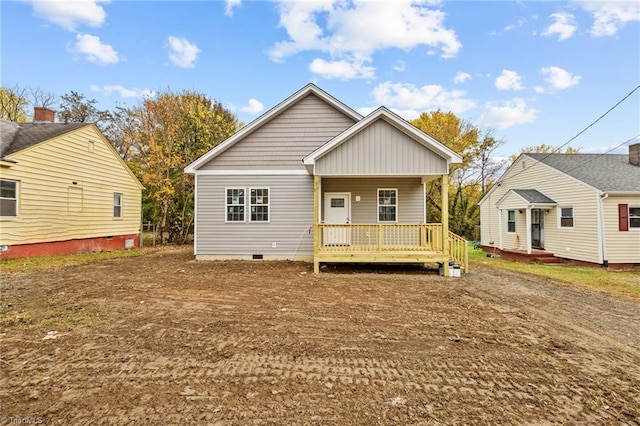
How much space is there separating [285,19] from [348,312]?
43.9ft

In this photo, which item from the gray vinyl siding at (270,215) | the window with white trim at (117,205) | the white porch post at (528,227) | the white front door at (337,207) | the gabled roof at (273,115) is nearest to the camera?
the gabled roof at (273,115)

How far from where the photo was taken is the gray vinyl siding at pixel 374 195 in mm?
11688

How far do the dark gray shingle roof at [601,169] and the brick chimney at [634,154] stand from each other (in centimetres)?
21

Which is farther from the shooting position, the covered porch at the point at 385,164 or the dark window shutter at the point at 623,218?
the dark window shutter at the point at 623,218

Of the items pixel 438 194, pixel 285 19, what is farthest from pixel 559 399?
pixel 438 194

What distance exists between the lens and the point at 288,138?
11617 millimetres

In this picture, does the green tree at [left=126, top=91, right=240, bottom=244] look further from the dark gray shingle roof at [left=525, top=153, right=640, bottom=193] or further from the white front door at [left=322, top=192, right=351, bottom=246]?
the dark gray shingle roof at [left=525, top=153, right=640, bottom=193]

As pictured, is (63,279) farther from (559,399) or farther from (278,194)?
(559,399)

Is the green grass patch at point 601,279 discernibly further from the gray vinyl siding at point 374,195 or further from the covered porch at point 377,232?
the gray vinyl siding at point 374,195

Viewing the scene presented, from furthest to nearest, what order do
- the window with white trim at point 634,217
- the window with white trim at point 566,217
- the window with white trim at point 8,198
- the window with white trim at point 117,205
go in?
1. the window with white trim at point 117,205
2. the window with white trim at point 566,217
3. the window with white trim at point 634,217
4. the window with white trim at point 8,198

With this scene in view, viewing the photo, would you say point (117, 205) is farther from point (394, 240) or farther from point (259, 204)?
point (394, 240)

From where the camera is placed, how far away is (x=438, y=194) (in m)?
25.3

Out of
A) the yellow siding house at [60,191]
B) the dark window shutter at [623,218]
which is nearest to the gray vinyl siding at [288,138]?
the yellow siding house at [60,191]

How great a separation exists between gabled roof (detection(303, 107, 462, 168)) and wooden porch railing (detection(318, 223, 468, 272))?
6.96 feet
